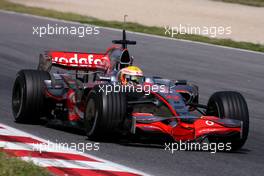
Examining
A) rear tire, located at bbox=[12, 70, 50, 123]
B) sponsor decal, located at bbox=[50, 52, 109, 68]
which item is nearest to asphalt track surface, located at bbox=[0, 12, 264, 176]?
rear tire, located at bbox=[12, 70, 50, 123]

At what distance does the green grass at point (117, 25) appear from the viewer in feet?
75.9

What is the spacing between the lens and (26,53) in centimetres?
2020

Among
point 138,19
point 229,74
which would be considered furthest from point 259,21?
point 229,74

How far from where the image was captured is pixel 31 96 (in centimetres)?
1112

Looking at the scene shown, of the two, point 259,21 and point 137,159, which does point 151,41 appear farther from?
point 137,159

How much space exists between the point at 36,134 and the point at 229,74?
8458 millimetres

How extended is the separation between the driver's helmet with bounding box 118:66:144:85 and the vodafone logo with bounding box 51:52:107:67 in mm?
1794

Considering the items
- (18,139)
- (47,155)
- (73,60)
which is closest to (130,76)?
(18,139)

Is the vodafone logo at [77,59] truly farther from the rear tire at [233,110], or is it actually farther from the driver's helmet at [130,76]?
the rear tire at [233,110]

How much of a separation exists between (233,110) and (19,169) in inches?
138

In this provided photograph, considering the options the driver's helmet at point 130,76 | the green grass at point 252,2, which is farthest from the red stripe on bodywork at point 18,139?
the green grass at point 252,2

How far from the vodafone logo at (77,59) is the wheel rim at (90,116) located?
2.49m

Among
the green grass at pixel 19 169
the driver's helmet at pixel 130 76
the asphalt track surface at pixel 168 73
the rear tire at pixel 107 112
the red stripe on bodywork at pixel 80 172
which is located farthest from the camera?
the driver's helmet at pixel 130 76

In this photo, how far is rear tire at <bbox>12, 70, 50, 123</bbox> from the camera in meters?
11.1
